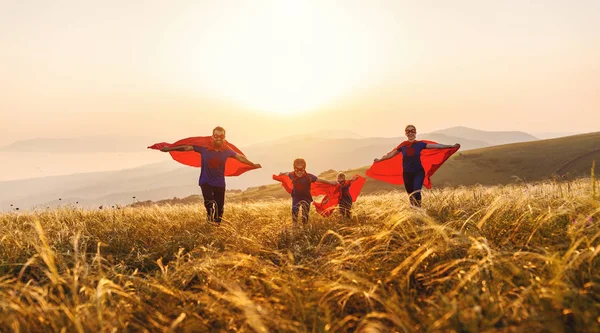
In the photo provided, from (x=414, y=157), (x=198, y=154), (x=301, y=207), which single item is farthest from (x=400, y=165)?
(x=198, y=154)

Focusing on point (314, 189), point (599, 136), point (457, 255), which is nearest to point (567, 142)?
point (599, 136)

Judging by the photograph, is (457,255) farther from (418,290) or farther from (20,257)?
(20,257)

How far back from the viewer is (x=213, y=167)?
28.5ft

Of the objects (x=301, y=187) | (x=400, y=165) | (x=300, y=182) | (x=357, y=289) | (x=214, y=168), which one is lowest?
(x=357, y=289)

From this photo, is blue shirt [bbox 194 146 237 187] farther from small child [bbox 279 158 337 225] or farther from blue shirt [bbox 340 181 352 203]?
blue shirt [bbox 340 181 352 203]

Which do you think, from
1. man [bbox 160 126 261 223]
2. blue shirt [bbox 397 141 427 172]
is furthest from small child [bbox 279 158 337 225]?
blue shirt [bbox 397 141 427 172]

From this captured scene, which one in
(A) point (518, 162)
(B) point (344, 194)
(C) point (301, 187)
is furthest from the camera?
(A) point (518, 162)

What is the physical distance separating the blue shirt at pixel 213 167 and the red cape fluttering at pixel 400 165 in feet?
14.3

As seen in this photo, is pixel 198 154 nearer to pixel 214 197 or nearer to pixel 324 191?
pixel 214 197

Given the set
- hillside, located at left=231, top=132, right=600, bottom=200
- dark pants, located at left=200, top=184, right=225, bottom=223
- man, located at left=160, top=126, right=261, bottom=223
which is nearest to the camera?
dark pants, located at left=200, top=184, right=225, bottom=223

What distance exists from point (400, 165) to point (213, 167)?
5.67 metres

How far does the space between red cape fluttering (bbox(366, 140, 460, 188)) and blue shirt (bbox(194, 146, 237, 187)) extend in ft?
14.3

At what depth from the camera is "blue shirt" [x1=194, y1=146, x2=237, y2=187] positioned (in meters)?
8.56

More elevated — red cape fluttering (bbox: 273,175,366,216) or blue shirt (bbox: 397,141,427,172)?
blue shirt (bbox: 397,141,427,172)
